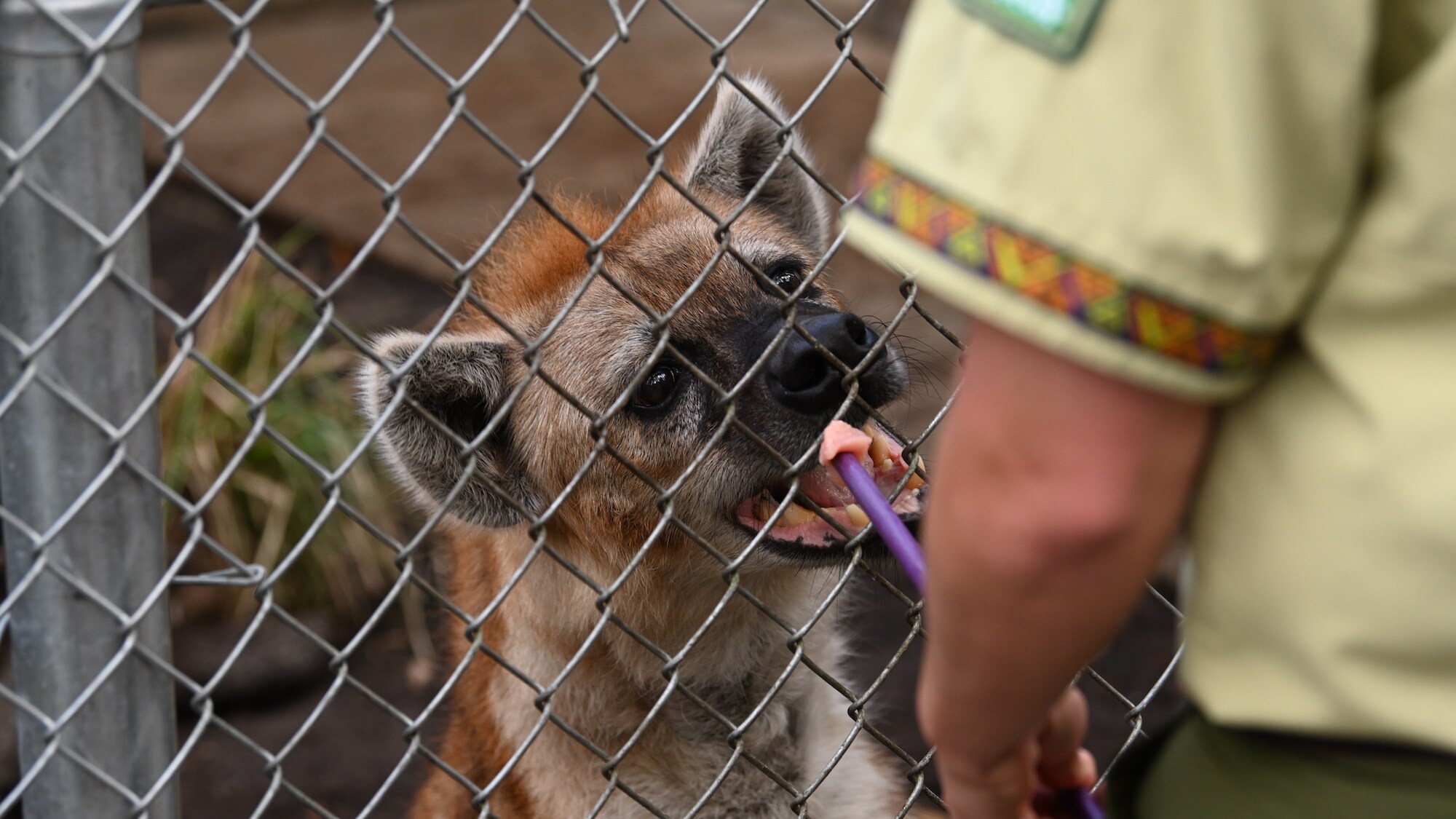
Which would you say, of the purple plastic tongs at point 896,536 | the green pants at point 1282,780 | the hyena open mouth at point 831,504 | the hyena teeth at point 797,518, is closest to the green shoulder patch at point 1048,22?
the green pants at point 1282,780

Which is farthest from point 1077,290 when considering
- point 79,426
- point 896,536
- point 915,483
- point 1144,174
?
point 915,483

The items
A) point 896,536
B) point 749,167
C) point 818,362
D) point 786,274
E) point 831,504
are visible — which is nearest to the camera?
point 896,536

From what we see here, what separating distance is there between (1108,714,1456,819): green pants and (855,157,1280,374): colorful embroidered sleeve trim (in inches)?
13.7

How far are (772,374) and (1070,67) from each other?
159 cm

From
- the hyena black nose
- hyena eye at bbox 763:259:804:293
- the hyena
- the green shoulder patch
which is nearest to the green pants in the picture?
the green shoulder patch

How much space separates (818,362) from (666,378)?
0.47 metres

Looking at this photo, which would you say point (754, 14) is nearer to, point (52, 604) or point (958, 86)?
point (958, 86)

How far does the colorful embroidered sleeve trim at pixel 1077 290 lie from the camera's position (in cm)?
97

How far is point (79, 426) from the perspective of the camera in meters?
1.50

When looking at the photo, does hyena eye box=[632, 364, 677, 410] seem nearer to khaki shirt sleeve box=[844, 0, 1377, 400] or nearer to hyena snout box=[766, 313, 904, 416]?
hyena snout box=[766, 313, 904, 416]

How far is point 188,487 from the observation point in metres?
4.66

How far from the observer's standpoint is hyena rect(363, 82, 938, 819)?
2680 millimetres

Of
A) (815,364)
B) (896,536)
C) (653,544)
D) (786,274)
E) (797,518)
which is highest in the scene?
(786,274)

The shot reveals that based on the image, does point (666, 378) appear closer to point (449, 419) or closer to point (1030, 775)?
point (449, 419)
